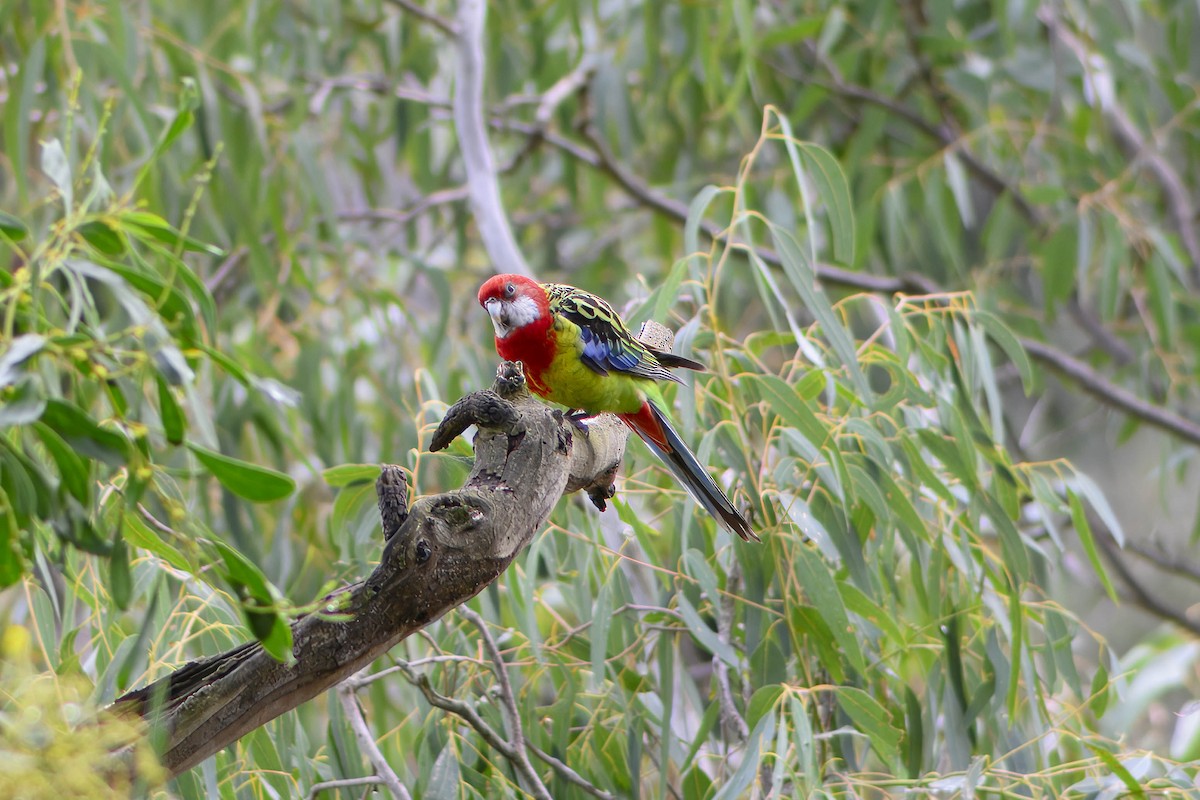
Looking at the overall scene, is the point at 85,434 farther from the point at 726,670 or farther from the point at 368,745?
the point at 726,670

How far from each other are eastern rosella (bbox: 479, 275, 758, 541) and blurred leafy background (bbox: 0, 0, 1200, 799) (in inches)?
3.3

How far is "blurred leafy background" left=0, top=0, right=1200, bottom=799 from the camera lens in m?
1.45

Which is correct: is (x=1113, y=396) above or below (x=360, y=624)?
below

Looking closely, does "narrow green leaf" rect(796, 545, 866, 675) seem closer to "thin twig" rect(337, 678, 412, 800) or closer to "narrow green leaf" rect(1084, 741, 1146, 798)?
"narrow green leaf" rect(1084, 741, 1146, 798)

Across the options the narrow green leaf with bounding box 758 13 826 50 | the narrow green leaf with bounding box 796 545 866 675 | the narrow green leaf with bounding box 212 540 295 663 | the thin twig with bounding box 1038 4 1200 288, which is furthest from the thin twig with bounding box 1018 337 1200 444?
the narrow green leaf with bounding box 212 540 295 663

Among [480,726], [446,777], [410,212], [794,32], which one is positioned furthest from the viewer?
[410,212]

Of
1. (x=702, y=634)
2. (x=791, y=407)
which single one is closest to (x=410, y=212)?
(x=791, y=407)

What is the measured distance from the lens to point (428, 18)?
3.56 metres

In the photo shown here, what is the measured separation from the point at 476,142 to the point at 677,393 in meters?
1.33

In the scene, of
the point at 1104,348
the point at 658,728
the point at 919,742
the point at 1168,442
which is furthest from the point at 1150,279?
the point at 658,728

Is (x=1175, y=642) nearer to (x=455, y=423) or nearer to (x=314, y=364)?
(x=314, y=364)

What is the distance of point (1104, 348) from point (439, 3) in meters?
2.95

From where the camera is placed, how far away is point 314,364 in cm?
332

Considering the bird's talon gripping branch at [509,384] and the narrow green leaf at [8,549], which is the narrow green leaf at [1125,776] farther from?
the narrow green leaf at [8,549]
